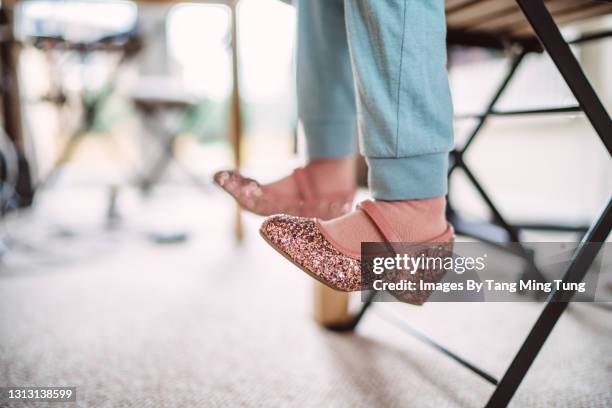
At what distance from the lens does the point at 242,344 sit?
2.30 feet

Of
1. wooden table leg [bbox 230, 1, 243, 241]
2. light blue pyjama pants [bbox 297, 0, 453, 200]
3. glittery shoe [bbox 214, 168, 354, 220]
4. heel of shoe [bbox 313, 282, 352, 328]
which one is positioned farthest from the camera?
wooden table leg [bbox 230, 1, 243, 241]

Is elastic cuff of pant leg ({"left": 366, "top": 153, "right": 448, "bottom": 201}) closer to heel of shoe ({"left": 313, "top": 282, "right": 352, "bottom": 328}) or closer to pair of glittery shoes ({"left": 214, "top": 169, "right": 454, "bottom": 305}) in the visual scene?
pair of glittery shoes ({"left": 214, "top": 169, "right": 454, "bottom": 305})

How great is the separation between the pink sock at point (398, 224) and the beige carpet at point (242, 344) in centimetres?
23

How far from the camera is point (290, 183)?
1.98 ft

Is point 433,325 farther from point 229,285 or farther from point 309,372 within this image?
point 229,285

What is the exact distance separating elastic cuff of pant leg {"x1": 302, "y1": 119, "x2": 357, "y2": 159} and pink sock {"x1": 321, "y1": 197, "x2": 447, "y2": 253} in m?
0.16

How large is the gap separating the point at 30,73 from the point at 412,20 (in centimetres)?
287

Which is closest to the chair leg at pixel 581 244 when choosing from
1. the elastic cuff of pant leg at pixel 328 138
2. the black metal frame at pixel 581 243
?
the black metal frame at pixel 581 243

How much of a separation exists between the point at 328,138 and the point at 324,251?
0.21 m

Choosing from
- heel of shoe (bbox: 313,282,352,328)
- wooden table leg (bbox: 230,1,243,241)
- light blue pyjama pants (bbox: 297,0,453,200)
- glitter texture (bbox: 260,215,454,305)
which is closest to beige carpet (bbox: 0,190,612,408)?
heel of shoe (bbox: 313,282,352,328)

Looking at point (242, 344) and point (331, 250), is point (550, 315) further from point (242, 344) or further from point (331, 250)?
point (242, 344)

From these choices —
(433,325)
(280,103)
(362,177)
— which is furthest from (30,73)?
(433,325)

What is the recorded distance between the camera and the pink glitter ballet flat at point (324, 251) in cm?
44

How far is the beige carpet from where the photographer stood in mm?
557
